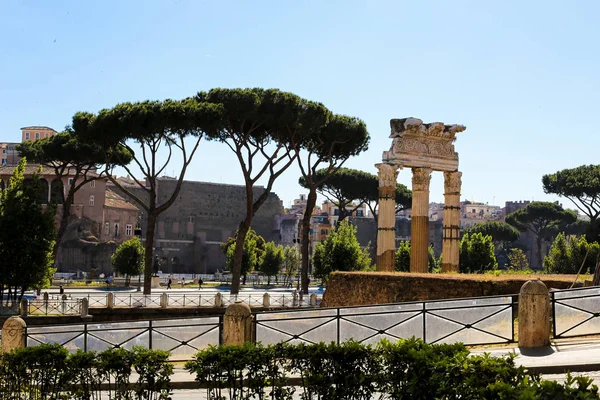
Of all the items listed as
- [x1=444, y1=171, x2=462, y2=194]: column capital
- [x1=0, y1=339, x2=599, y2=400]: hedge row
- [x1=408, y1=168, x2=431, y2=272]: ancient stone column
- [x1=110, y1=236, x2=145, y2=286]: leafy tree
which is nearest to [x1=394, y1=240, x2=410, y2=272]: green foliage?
[x1=444, y1=171, x2=462, y2=194]: column capital

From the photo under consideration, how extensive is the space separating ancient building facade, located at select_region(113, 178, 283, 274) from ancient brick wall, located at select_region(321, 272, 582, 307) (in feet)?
174

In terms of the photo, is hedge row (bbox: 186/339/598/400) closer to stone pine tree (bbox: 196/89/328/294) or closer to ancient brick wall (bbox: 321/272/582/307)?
ancient brick wall (bbox: 321/272/582/307)

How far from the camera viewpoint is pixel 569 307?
11141 millimetres

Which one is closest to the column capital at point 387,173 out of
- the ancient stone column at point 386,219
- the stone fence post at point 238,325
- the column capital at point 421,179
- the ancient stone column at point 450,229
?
the ancient stone column at point 386,219

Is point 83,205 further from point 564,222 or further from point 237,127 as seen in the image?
point 564,222

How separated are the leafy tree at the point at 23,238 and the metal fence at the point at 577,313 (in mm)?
20667

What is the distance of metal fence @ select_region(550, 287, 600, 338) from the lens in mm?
11086

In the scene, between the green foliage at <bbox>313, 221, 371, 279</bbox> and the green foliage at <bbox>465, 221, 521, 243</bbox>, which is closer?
the green foliage at <bbox>313, 221, 371, 279</bbox>

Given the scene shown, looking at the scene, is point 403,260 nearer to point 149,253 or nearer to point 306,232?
point 306,232

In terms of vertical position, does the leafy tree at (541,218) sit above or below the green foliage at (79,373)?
above

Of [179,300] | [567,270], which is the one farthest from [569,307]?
[567,270]

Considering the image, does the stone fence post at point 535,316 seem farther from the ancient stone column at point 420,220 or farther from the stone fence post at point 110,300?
the stone fence post at point 110,300

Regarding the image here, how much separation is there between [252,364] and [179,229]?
225 ft

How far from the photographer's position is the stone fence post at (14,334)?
12.8 metres
